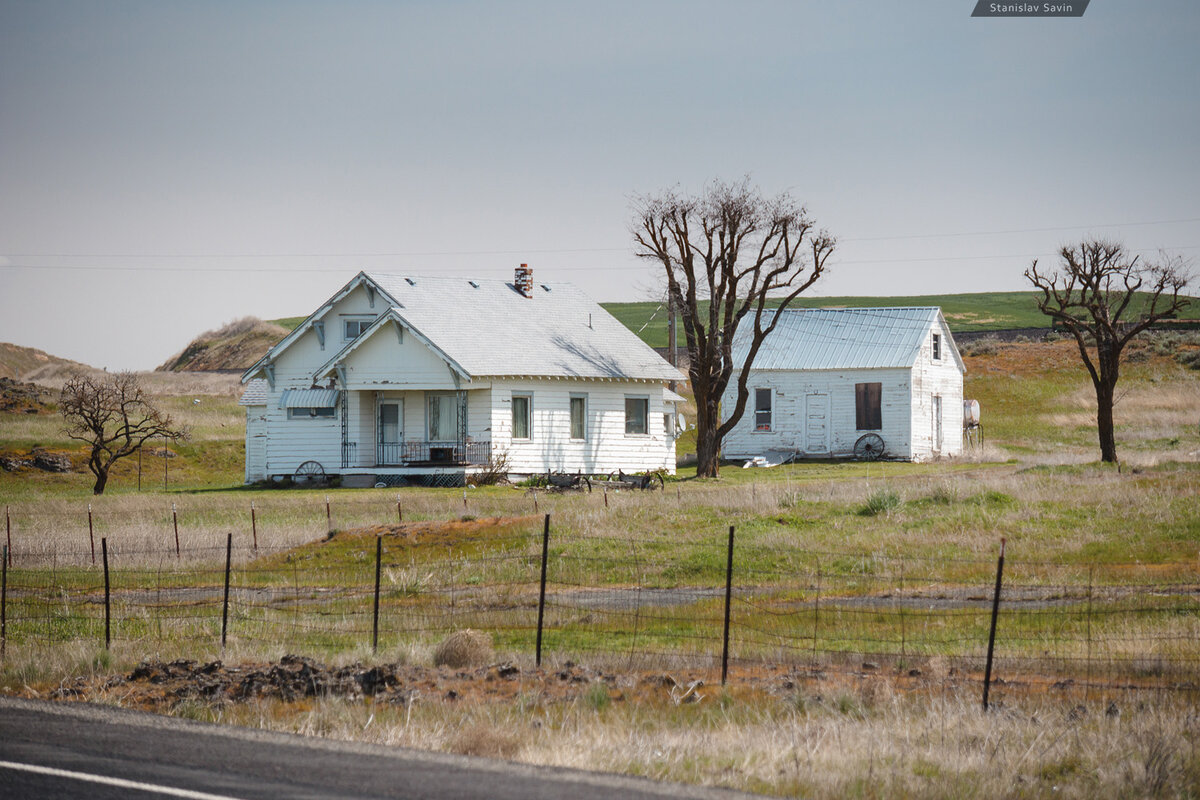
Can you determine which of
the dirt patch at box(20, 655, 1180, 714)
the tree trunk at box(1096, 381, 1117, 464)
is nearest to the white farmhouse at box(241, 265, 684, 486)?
the tree trunk at box(1096, 381, 1117, 464)

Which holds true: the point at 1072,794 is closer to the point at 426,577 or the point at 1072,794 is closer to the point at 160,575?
the point at 426,577

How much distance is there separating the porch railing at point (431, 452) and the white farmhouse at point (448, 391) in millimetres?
43

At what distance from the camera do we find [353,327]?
3962 cm

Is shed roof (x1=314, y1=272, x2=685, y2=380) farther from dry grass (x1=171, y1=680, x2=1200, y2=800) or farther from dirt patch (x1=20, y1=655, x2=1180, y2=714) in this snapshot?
dry grass (x1=171, y1=680, x2=1200, y2=800)

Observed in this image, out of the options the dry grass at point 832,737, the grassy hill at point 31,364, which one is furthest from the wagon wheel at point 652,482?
the grassy hill at point 31,364

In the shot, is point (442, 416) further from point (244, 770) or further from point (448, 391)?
point (244, 770)

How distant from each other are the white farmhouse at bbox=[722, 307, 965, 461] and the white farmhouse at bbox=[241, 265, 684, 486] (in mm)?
7237

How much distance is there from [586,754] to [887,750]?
2205 mm

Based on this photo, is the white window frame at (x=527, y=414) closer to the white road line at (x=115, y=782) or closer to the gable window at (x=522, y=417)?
the gable window at (x=522, y=417)

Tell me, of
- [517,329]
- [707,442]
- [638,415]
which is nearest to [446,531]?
[517,329]

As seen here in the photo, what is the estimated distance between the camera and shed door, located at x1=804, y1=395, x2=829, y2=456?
46219 millimetres

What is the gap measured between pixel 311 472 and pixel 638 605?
24107 millimetres

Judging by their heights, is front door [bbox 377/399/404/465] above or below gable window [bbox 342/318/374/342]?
below

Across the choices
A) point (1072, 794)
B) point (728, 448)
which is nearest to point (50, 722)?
point (1072, 794)
